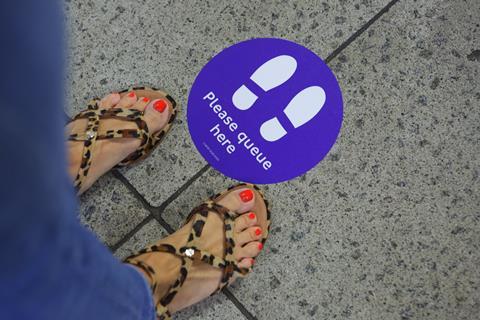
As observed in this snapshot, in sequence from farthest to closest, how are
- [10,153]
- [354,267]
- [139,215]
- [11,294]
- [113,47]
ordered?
1. [113,47]
2. [139,215]
3. [354,267]
4. [11,294]
5. [10,153]

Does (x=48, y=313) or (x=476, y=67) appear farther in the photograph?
(x=476, y=67)

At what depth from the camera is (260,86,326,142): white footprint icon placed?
5.24ft

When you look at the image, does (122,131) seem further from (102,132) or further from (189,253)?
(189,253)

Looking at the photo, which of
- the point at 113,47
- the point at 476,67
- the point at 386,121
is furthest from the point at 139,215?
the point at 476,67

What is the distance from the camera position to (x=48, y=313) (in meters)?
0.82

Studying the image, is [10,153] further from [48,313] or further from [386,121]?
[386,121]

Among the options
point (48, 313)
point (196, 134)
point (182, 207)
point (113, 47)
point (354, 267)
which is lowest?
point (354, 267)

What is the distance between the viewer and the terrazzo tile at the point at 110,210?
5.30 ft

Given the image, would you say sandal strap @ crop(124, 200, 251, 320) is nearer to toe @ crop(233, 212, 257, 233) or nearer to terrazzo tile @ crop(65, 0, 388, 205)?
toe @ crop(233, 212, 257, 233)

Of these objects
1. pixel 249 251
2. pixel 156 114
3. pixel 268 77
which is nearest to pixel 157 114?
pixel 156 114

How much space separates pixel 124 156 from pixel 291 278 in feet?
1.87

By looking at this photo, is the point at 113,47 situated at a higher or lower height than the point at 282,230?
higher

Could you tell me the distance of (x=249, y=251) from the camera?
153 centimetres

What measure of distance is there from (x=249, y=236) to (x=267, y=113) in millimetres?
350
